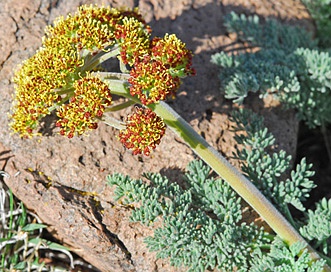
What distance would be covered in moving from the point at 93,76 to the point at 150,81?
1.14 feet

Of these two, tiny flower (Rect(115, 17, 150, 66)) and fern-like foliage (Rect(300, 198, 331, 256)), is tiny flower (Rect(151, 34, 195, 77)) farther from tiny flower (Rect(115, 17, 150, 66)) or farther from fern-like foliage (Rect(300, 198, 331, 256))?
fern-like foliage (Rect(300, 198, 331, 256))

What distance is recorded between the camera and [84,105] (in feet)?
9.61

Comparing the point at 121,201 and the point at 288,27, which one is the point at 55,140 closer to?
the point at 121,201

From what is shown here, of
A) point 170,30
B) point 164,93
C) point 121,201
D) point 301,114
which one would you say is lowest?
point 121,201

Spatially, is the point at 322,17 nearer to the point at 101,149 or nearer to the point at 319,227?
the point at 319,227

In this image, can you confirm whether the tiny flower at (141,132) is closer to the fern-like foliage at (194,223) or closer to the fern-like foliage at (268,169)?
the fern-like foliage at (194,223)

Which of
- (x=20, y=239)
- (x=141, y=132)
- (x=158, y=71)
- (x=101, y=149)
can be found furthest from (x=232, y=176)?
(x=20, y=239)

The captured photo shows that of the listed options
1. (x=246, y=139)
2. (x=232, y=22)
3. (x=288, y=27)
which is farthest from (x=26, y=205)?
(x=288, y=27)

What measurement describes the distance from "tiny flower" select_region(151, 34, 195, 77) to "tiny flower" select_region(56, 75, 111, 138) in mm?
376

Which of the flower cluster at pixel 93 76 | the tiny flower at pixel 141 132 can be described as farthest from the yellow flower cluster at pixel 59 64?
the tiny flower at pixel 141 132

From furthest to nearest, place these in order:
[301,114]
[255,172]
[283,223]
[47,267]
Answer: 1. [301,114]
2. [47,267]
3. [255,172]
4. [283,223]

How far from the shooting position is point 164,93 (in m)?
2.99

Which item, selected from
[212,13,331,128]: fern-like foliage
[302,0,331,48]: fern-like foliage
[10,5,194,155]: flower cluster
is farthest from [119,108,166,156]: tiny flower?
[302,0,331,48]: fern-like foliage

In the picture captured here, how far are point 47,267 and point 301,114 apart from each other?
225 cm
